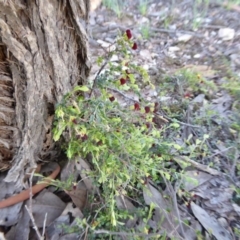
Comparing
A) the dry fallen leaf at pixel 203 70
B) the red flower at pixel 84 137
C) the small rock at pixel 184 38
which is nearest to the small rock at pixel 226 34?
the small rock at pixel 184 38

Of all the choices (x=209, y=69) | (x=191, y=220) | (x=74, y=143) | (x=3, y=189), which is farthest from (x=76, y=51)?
(x=209, y=69)

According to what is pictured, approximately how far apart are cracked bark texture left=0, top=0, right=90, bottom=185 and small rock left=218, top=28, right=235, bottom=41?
107 centimetres

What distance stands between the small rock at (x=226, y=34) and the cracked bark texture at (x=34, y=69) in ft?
3.51

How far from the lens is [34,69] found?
83cm

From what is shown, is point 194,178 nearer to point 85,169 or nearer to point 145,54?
point 85,169

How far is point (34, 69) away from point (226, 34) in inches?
51.1

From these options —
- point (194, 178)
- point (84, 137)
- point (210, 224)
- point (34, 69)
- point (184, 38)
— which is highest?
point (184, 38)

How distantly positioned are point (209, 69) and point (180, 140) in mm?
525

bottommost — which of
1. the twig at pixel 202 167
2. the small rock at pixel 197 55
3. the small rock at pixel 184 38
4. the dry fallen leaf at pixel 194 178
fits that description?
the dry fallen leaf at pixel 194 178

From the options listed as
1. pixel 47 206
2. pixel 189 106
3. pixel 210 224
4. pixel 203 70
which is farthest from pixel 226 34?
pixel 47 206

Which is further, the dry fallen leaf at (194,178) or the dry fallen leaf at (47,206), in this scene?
the dry fallen leaf at (194,178)

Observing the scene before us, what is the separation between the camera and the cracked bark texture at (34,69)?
758 millimetres

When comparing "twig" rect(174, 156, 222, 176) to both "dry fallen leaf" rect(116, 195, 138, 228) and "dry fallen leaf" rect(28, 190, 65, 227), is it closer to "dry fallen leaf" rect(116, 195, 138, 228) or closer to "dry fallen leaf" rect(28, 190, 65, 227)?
"dry fallen leaf" rect(116, 195, 138, 228)

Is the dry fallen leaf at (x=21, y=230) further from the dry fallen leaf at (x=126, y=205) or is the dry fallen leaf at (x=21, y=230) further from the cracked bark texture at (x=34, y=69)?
the dry fallen leaf at (x=126, y=205)
